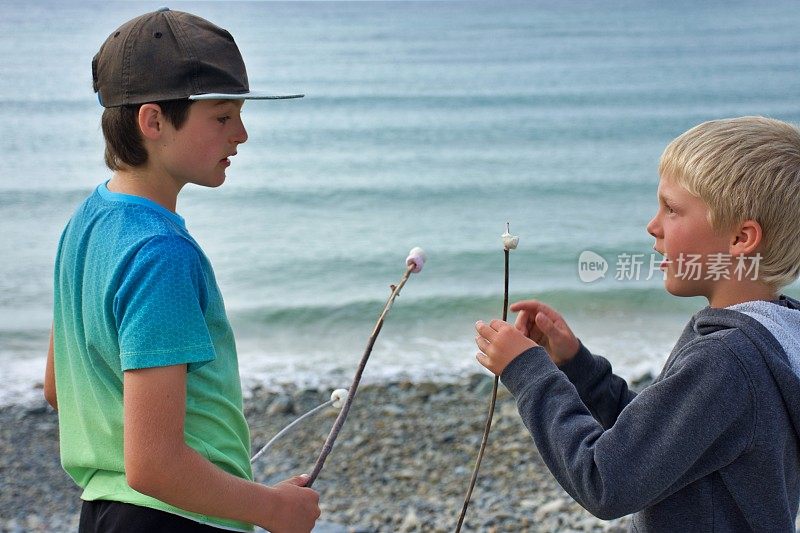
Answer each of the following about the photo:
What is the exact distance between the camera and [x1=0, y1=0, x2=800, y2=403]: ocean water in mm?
9242

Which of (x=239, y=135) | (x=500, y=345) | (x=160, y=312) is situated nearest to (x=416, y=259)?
(x=500, y=345)

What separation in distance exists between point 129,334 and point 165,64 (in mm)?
491

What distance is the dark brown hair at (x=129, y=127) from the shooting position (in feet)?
5.90

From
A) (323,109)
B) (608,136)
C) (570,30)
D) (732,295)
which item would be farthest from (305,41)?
(732,295)

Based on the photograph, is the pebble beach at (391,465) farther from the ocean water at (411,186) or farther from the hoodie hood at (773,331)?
the hoodie hood at (773,331)

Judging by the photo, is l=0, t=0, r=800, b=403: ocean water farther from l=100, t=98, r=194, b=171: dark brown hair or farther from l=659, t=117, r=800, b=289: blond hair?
l=100, t=98, r=194, b=171: dark brown hair

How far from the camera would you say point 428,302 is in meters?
10.0

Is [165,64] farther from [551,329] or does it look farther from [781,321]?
[781,321]

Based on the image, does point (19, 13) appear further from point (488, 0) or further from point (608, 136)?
point (608, 136)

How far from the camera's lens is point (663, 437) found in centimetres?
175

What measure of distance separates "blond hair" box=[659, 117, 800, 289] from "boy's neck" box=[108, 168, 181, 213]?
985mm

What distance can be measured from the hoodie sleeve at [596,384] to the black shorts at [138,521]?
897mm

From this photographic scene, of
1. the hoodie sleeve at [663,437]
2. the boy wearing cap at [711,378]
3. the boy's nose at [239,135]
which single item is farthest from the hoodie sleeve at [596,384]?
the boy's nose at [239,135]

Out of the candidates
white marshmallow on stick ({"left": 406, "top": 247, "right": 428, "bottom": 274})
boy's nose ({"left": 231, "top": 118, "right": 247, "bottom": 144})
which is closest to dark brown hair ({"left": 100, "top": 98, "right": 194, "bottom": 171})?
boy's nose ({"left": 231, "top": 118, "right": 247, "bottom": 144})
